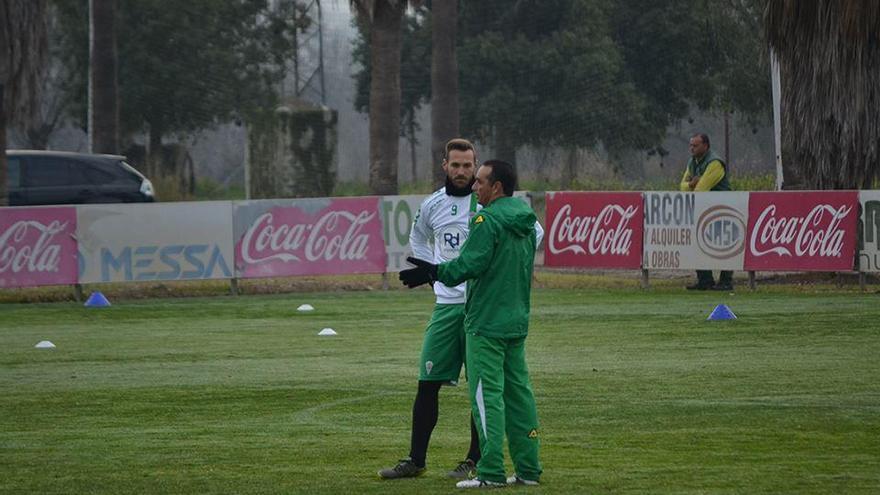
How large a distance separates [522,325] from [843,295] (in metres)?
13.9

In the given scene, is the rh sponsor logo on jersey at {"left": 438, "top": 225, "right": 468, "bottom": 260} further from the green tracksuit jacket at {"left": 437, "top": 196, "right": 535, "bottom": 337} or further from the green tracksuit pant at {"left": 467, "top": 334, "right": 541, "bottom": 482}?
the green tracksuit pant at {"left": 467, "top": 334, "right": 541, "bottom": 482}

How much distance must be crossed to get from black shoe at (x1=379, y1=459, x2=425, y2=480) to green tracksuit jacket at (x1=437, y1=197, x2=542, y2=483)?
0.58m

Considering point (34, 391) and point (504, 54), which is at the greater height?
point (504, 54)

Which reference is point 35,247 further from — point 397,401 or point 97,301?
point 397,401

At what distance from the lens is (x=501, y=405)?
8.80m

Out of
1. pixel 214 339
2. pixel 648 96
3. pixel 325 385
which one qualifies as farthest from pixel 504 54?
pixel 325 385

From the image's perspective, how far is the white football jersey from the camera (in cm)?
977

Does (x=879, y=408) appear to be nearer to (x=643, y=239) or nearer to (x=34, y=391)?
(x=34, y=391)

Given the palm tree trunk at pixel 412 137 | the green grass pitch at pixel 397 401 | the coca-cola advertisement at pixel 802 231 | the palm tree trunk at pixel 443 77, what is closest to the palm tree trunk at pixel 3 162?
the green grass pitch at pixel 397 401

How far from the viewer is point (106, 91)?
120 feet

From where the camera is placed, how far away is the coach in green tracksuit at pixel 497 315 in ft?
28.7

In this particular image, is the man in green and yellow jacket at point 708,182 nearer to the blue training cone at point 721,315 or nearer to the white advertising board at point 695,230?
the white advertising board at point 695,230

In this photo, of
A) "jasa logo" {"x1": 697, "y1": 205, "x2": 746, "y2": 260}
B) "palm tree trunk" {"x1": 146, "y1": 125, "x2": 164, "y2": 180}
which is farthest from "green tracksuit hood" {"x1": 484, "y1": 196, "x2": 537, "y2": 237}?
"palm tree trunk" {"x1": 146, "y1": 125, "x2": 164, "y2": 180}

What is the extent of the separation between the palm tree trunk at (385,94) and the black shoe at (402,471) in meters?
23.4
